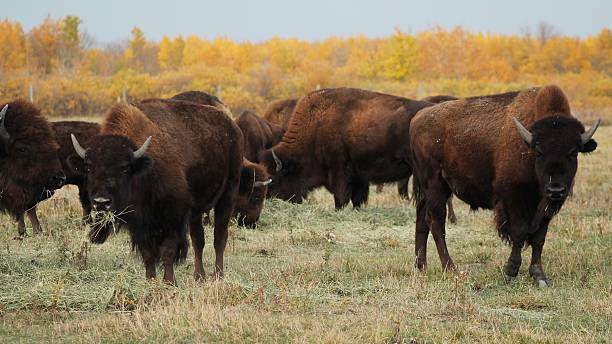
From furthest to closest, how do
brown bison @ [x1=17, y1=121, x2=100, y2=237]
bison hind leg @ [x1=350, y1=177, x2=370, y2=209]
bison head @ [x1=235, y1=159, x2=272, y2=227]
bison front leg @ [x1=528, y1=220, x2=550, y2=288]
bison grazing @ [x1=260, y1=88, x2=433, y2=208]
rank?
bison hind leg @ [x1=350, y1=177, x2=370, y2=209], bison grazing @ [x1=260, y1=88, x2=433, y2=208], brown bison @ [x1=17, y1=121, x2=100, y2=237], bison head @ [x1=235, y1=159, x2=272, y2=227], bison front leg @ [x1=528, y1=220, x2=550, y2=288]

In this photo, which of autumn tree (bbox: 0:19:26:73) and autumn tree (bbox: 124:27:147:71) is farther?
autumn tree (bbox: 124:27:147:71)

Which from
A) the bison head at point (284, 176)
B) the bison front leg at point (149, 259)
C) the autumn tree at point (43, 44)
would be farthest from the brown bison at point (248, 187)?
the autumn tree at point (43, 44)

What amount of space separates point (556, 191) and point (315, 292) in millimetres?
2504

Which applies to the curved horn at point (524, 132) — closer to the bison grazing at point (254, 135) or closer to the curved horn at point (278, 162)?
the curved horn at point (278, 162)

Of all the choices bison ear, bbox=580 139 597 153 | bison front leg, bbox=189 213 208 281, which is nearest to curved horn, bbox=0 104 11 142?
bison front leg, bbox=189 213 208 281

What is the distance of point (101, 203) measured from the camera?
7.50 m

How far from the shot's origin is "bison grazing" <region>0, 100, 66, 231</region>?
1020 centimetres

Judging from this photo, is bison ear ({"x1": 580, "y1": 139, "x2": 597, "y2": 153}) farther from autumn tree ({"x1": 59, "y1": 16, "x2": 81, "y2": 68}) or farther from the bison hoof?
autumn tree ({"x1": 59, "y1": 16, "x2": 81, "y2": 68})

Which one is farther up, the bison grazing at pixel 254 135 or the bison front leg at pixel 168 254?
the bison front leg at pixel 168 254

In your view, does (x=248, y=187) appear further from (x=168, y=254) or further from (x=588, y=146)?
(x=588, y=146)

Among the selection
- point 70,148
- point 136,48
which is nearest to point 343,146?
point 70,148

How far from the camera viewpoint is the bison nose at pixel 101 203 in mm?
7473

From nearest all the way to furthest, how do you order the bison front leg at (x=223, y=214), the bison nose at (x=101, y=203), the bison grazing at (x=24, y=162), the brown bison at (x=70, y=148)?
the bison nose at (x=101, y=203) < the bison front leg at (x=223, y=214) < the bison grazing at (x=24, y=162) < the brown bison at (x=70, y=148)

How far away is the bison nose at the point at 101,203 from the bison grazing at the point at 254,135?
9.06m
